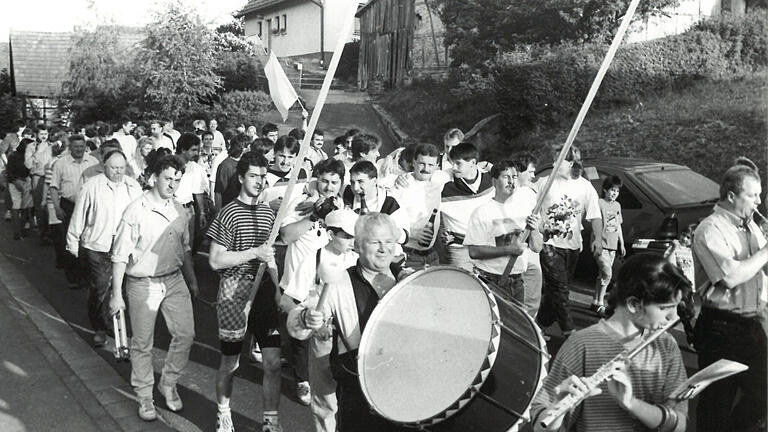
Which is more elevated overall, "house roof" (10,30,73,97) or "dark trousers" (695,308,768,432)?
"house roof" (10,30,73,97)

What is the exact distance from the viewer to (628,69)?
58.6ft

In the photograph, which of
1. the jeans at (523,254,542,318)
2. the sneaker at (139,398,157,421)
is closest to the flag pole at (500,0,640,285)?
the jeans at (523,254,542,318)

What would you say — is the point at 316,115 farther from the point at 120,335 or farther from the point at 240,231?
the point at 120,335

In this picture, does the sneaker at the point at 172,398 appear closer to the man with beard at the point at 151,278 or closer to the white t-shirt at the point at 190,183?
the man with beard at the point at 151,278

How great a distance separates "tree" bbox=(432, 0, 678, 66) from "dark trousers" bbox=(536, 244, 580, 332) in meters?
12.2

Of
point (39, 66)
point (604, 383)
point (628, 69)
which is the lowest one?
point (604, 383)

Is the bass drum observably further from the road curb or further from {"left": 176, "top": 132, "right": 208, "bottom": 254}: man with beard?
{"left": 176, "top": 132, "right": 208, "bottom": 254}: man with beard

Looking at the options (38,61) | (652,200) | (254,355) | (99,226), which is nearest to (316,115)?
(254,355)

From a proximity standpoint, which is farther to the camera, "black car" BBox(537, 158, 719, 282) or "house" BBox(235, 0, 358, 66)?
"house" BBox(235, 0, 358, 66)

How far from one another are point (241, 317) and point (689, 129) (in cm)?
1176

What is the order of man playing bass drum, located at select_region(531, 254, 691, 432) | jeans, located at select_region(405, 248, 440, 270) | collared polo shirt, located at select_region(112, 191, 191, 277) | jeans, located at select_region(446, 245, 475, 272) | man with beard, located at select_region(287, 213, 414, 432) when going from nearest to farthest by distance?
man playing bass drum, located at select_region(531, 254, 691, 432), man with beard, located at select_region(287, 213, 414, 432), collared polo shirt, located at select_region(112, 191, 191, 277), jeans, located at select_region(446, 245, 475, 272), jeans, located at select_region(405, 248, 440, 270)

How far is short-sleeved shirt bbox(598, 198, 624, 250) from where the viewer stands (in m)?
8.22

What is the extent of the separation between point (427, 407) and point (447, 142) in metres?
5.53

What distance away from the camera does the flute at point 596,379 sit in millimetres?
2623
